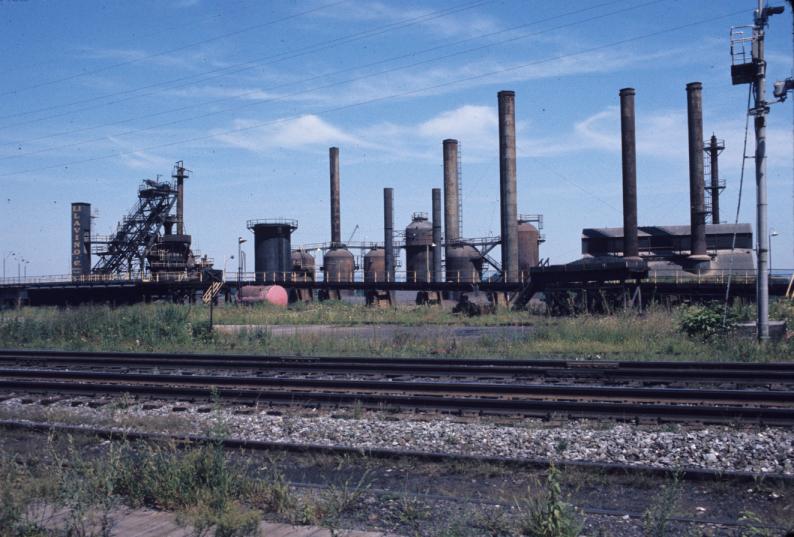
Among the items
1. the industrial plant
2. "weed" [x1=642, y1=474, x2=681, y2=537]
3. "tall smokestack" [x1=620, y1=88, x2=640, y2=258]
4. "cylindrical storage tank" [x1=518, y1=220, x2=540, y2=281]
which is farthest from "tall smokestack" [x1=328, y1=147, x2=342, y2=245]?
"weed" [x1=642, y1=474, x2=681, y2=537]

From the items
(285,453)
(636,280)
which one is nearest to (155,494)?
(285,453)

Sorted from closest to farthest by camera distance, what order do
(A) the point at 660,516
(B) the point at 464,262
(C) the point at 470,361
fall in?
(A) the point at 660,516, (C) the point at 470,361, (B) the point at 464,262

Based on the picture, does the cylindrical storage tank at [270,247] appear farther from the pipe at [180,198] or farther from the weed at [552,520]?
the weed at [552,520]

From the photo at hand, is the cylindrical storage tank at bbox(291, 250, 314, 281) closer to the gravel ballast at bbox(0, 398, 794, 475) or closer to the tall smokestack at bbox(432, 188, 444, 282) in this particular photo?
the tall smokestack at bbox(432, 188, 444, 282)

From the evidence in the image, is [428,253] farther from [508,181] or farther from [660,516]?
[660,516]

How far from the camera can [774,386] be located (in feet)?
36.5

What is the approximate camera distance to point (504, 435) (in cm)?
810

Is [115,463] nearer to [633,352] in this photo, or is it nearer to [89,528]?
[89,528]

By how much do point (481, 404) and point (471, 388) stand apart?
3.92 feet

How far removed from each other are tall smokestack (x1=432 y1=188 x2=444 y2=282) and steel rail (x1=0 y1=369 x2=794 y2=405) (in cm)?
4048

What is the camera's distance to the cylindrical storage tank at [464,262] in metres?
53.2

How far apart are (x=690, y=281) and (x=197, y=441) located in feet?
88.9

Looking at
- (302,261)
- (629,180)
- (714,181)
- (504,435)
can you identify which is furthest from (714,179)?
(504,435)

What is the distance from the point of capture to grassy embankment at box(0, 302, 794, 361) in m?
15.8
